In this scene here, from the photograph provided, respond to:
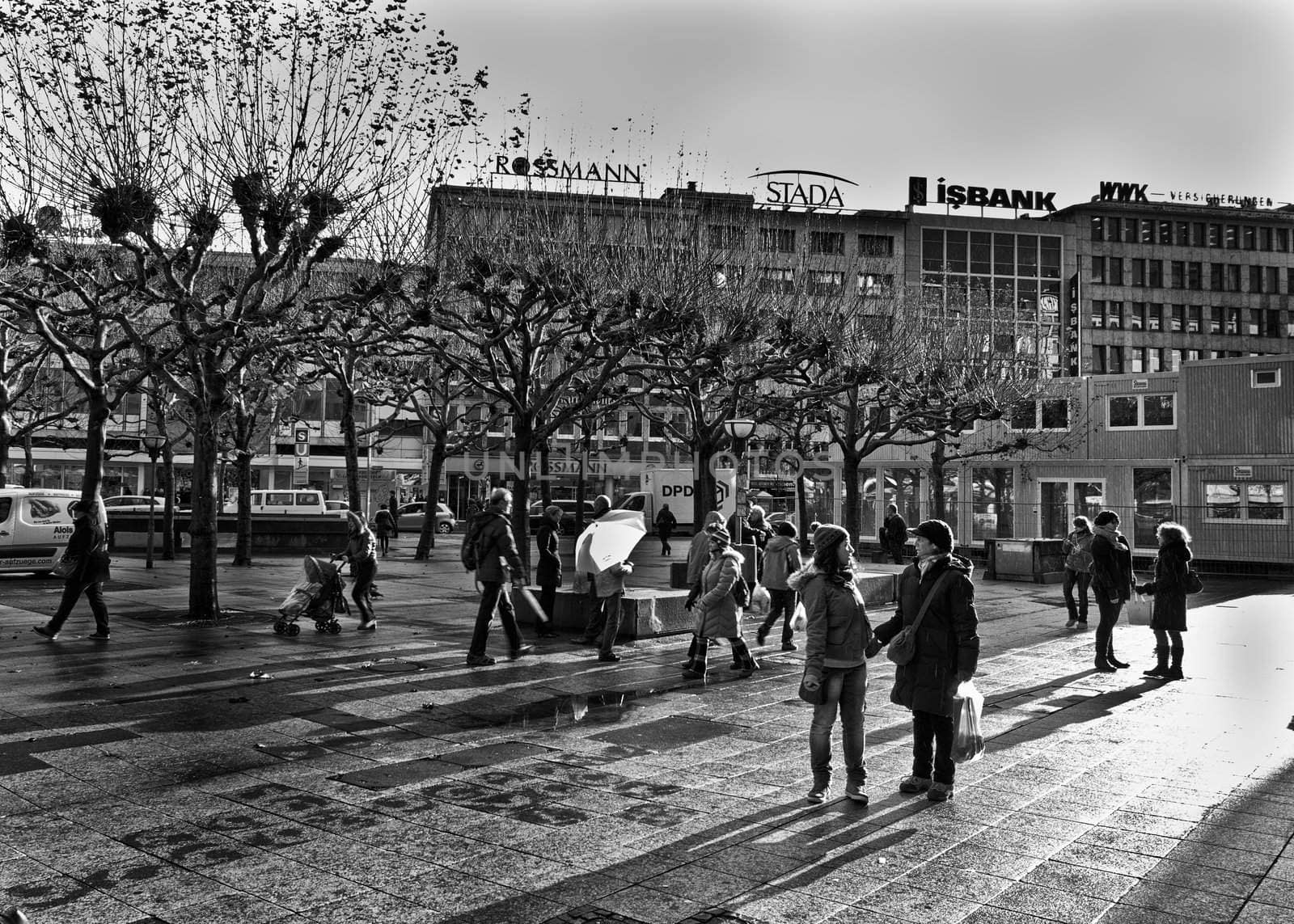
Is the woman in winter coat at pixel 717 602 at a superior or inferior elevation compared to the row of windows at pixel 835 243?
inferior

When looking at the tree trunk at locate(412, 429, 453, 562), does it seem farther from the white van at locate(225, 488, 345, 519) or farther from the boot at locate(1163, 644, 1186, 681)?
the boot at locate(1163, 644, 1186, 681)

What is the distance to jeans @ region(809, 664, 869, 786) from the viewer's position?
666 cm

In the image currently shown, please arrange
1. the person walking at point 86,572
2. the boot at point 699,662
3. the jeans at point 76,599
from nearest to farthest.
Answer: the boot at point 699,662 → the jeans at point 76,599 → the person walking at point 86,572

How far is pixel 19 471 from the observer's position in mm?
62594

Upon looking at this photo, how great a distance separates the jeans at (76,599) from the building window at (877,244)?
67461mm

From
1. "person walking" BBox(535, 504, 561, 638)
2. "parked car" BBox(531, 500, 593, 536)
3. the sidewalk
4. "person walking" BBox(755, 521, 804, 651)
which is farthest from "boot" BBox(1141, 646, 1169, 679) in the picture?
"parked car" BBox(531, 500, 593, 536)

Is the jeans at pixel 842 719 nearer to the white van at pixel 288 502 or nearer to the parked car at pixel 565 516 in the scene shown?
the parked car at pixel 565 516

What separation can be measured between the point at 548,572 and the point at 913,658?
879 cm

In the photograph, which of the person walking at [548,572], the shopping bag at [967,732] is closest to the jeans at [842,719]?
the shopping bag at [967,732]

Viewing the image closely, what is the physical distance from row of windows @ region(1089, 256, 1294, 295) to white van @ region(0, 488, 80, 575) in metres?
79.3

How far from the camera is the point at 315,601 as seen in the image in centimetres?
1418

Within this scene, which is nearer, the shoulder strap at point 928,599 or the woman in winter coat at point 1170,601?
the shoulder strap at point 928,599

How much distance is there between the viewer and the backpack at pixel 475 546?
11938 mm

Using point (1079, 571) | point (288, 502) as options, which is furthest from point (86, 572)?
point (288, 502)
